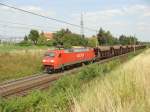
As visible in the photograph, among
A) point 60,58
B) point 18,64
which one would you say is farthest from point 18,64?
point 60,58

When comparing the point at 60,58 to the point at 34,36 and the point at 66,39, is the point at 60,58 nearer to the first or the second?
the point at 66,39

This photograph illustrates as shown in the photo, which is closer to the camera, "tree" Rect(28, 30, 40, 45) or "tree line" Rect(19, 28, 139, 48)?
"tree line" Rect(19, 28, 139, 48)

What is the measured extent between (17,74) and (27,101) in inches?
873

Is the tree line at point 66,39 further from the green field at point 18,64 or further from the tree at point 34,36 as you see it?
the green field at point 18,64

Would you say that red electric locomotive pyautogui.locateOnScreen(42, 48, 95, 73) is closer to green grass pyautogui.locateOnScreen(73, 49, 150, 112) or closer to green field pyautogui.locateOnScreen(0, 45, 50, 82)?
green field pyautogui.locateOnScreen(0, 45, 50, 82)

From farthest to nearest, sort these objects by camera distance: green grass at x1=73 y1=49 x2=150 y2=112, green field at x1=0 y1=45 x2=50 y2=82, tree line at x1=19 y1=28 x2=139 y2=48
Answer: tree line at x1=19 y1=28 x2=139 y2=48 < green field at x1=0 y1=45 x2=50 y2=82 < green grass at x1=73 y1=49 x2=150 y2=112

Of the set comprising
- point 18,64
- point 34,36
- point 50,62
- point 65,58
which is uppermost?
point 34,36

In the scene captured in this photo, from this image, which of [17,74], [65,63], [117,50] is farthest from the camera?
[117,50]

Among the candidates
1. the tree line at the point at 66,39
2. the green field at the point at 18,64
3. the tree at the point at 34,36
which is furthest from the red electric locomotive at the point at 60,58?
the tree at the point at 34,36

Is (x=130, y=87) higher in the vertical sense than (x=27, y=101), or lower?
higher

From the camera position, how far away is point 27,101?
11.6 meters

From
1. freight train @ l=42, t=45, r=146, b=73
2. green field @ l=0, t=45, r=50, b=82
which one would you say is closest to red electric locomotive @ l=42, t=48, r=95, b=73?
freight train @ l=42, t=45, r=146, b=73

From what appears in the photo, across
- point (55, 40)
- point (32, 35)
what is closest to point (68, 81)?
point (55, 40)

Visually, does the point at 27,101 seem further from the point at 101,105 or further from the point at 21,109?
the point at 101,105
